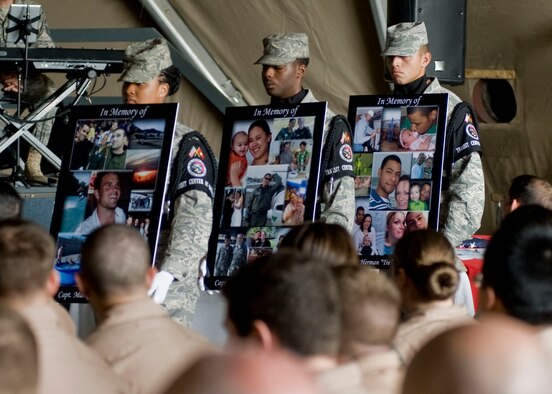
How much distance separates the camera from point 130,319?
366 cm

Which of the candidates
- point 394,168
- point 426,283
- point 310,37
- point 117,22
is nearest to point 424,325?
point 426,283

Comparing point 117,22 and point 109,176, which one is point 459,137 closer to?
point 109,176

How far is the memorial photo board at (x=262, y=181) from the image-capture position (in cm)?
550

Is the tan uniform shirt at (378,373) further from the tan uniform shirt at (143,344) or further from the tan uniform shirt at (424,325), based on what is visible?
the tan uniform shirt at (143,344)

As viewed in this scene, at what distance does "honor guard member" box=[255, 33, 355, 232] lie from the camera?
221 inches

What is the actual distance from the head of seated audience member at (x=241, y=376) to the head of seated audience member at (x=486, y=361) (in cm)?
61

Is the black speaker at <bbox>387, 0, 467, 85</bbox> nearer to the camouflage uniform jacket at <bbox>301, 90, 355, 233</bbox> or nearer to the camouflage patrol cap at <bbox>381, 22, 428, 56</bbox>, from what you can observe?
the camouflage patrol cap at <bbox>381, 22, 428, 56</bbox>

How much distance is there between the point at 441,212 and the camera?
5957mm

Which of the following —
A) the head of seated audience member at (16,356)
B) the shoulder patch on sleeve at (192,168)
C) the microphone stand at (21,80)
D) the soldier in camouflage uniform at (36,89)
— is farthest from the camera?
the soldier in camouflage uniform at (36,89)

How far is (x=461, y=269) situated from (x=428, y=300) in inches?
69.5

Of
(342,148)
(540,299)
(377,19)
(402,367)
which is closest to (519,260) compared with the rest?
(540,299)

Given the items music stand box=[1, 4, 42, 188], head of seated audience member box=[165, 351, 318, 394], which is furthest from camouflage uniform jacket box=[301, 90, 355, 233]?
head of seated audience member box=[165, 351, 318, 394]

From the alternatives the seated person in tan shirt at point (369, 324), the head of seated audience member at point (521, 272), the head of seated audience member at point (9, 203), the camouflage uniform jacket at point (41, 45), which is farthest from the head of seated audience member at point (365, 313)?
the camouflage uniform jacket at point (41, 45)

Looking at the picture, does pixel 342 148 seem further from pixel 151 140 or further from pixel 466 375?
pixel 466 375
